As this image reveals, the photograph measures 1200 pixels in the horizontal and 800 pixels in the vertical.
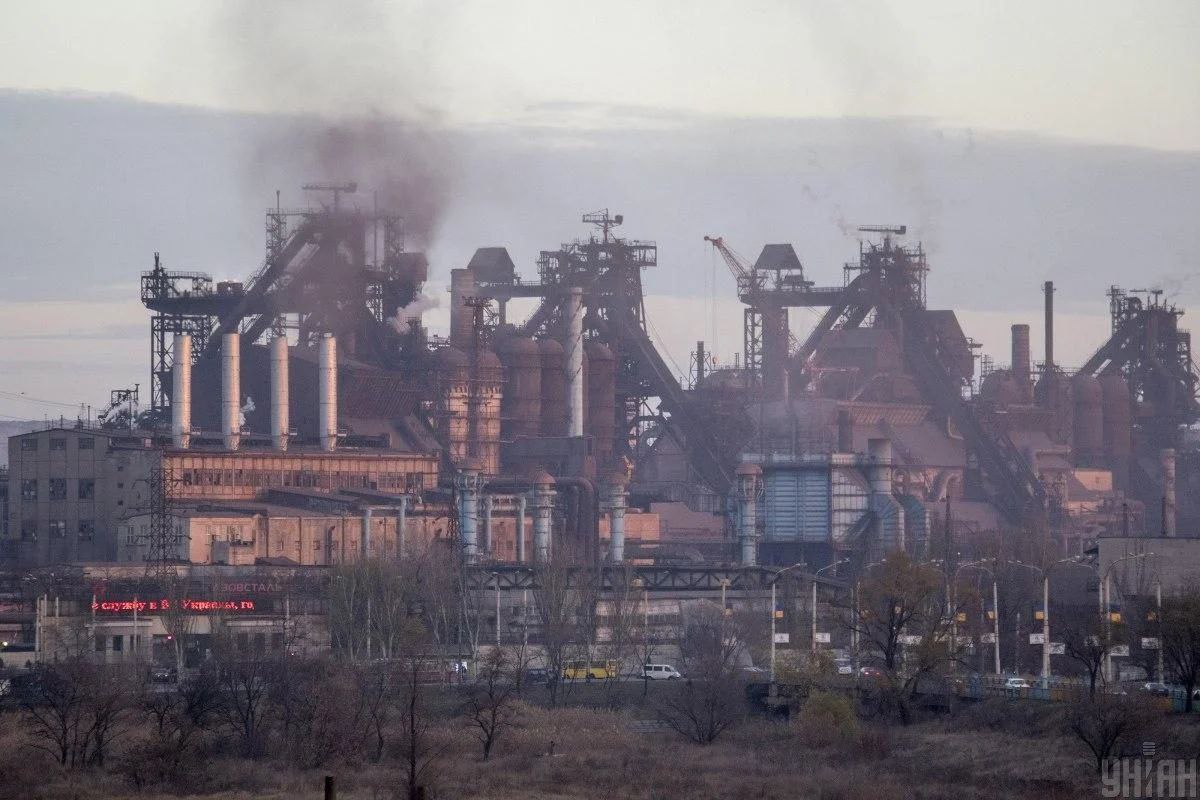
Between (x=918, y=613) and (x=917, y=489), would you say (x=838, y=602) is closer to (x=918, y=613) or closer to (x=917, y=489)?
(x=918, y=613)

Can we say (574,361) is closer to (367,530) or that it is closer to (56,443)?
(367,530)

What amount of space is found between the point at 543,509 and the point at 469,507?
3.85m

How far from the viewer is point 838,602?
259 feet

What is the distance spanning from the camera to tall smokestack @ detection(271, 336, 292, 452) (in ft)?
349

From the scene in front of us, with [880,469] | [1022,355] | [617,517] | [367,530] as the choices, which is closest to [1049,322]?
[1022,355]

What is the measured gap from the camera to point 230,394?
10412 centimetres

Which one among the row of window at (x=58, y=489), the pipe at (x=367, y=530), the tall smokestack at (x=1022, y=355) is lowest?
the pipe at (x=367, y=530)

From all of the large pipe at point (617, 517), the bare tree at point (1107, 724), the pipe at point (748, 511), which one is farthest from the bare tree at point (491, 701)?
the pipe at point (748, 511)

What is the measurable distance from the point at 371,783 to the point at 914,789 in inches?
499

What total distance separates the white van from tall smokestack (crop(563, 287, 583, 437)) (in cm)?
4441

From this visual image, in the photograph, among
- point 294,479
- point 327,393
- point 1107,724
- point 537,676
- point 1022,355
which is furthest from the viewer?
point 1022,355

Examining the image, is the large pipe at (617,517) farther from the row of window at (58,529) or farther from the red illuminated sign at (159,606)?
the red illuminated sign at (159,606)

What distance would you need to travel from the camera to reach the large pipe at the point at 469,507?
328 ft

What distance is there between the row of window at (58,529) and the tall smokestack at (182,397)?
532 centimetres
